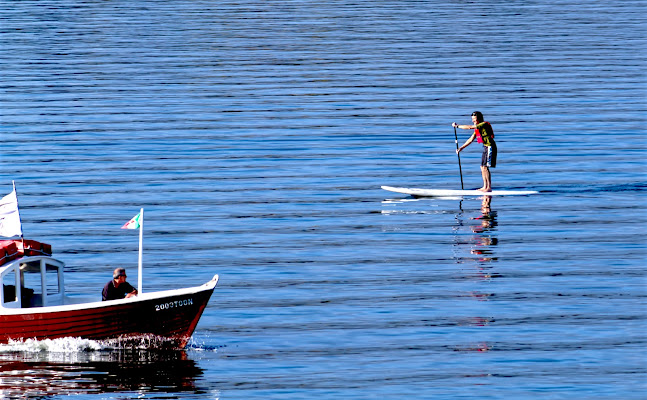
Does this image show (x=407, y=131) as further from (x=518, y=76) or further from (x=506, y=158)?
(x=518, y=76)

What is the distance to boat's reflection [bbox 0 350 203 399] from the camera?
22.8 metres

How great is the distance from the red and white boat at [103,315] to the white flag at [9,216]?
471mm

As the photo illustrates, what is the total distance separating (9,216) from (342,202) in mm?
15400

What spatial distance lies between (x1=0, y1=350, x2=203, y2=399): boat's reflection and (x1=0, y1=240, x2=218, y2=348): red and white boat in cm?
40

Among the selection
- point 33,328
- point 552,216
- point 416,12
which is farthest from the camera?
point 416,12

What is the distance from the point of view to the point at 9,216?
2633 cm

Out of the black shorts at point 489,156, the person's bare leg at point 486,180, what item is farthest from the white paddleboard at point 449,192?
the black shorts at point 489,156

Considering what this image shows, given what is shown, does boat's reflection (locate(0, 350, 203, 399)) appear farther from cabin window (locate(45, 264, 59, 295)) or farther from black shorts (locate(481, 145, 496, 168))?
black shorts (locate(481, 145, 496, 168))

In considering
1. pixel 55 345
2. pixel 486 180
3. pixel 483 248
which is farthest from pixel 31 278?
pixel 486 180

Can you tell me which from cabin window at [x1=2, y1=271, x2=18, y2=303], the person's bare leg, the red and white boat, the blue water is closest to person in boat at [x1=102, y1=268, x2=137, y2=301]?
the red and white boat

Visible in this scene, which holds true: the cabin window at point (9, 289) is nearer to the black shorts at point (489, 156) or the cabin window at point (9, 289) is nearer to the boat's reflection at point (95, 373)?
the boat's reflection at point (95, 373)

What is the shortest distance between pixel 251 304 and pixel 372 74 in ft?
131

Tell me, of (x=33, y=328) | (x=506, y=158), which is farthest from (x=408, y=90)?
(x=33, y=328)

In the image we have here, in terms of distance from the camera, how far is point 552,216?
124 ft
